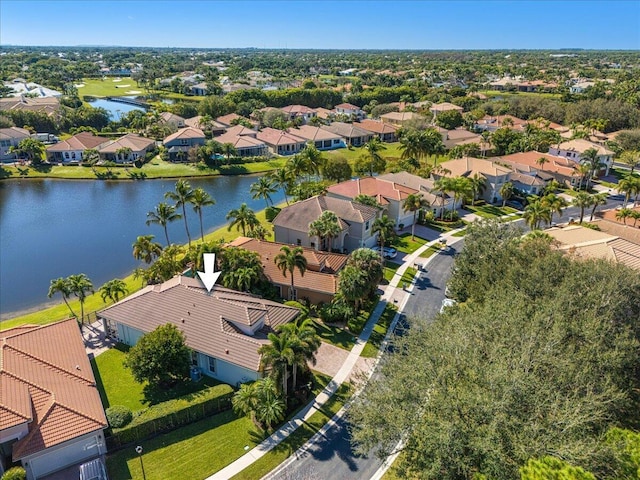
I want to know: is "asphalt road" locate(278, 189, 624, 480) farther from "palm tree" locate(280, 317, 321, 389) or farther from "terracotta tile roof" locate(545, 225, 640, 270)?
"terracotta tile roof" locate(545, 225, 640, 270)

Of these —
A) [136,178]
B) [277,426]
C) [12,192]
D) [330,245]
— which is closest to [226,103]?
[136,178]

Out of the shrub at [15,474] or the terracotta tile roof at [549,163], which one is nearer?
the shrub at [15,474]

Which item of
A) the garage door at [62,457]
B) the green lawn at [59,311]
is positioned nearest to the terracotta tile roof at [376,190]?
the green lawn at [59,311]

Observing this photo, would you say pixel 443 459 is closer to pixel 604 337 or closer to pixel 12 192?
pixel 604 337

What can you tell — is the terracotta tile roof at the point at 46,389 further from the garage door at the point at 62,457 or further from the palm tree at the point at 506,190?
the palm tree at the point at 506,190

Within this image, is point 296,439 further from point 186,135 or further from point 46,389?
point 186,135

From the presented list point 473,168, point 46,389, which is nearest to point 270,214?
point 473,168
